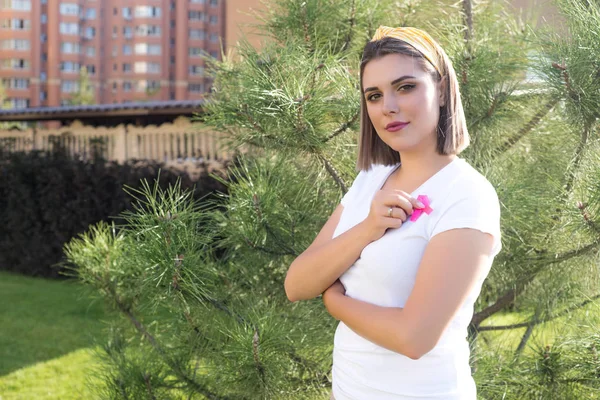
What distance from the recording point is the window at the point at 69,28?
61594mm

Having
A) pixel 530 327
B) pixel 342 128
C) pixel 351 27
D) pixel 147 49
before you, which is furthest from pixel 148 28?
pixel 530 327

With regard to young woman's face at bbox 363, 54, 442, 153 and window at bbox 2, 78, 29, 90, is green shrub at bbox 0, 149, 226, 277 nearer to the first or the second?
young woman's face at bbox 363, 54, 442, 153

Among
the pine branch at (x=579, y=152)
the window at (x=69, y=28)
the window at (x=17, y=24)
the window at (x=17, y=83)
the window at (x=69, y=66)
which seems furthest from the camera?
the window at (x=69, y=28)

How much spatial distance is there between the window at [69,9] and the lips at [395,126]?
6607 centimetres

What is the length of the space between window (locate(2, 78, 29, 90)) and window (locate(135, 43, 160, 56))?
1033 cm

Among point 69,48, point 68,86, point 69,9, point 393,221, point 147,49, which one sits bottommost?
point 393,221

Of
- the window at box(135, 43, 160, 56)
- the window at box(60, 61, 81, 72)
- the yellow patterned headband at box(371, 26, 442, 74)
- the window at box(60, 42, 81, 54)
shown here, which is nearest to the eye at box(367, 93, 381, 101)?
the yellow patterned headband at box(371, 26, 442, 74)

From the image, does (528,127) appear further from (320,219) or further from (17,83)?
(17,83)

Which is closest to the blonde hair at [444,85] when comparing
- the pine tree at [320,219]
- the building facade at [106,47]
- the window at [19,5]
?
the pine tree at [320,219]

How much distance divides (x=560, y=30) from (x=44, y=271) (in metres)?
7.12

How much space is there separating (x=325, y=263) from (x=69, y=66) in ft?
211

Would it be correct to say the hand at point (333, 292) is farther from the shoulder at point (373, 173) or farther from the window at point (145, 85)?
the window at point (145, 85)

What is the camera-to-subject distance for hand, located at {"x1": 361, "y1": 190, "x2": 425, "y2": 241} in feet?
3.78

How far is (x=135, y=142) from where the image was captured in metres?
7.88
